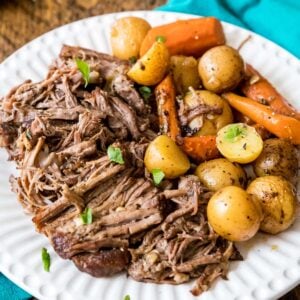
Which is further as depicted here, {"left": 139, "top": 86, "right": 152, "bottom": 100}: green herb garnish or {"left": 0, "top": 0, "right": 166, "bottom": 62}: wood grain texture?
{"left": 0, "top": 0, "right": 166, "bottom": 62}: wood grain texture

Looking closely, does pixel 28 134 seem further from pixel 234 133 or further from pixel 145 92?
pixel 234 133

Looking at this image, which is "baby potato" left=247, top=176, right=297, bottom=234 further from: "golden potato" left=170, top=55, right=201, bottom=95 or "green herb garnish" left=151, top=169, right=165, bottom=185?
"golden potato" left=170, top=55, right=201, bottom=95

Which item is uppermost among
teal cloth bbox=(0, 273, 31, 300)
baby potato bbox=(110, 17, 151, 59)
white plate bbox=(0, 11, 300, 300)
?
baby potato bbox=(110, 17, 151, 59)

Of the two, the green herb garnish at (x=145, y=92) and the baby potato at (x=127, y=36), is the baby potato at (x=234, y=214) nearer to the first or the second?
Result: the green herb garnish at (x=145, y=92)

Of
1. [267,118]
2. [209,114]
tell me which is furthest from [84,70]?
[267,118]

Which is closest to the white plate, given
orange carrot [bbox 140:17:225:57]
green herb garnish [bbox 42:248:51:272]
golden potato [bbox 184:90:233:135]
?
green herb garnish [bbox 42:248:51:272]

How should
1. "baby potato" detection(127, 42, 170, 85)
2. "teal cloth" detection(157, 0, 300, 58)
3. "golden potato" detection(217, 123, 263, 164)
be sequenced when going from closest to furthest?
1. "golden potato" detection(217, 123, 263, 164)
2. "baby potato" detection(127, 42, 170, 85)
3. "teal cloth" detection(157, 0, 300, 58)

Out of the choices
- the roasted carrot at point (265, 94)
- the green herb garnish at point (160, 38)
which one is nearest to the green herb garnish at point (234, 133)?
the roasted carrot at point (265, 94)
